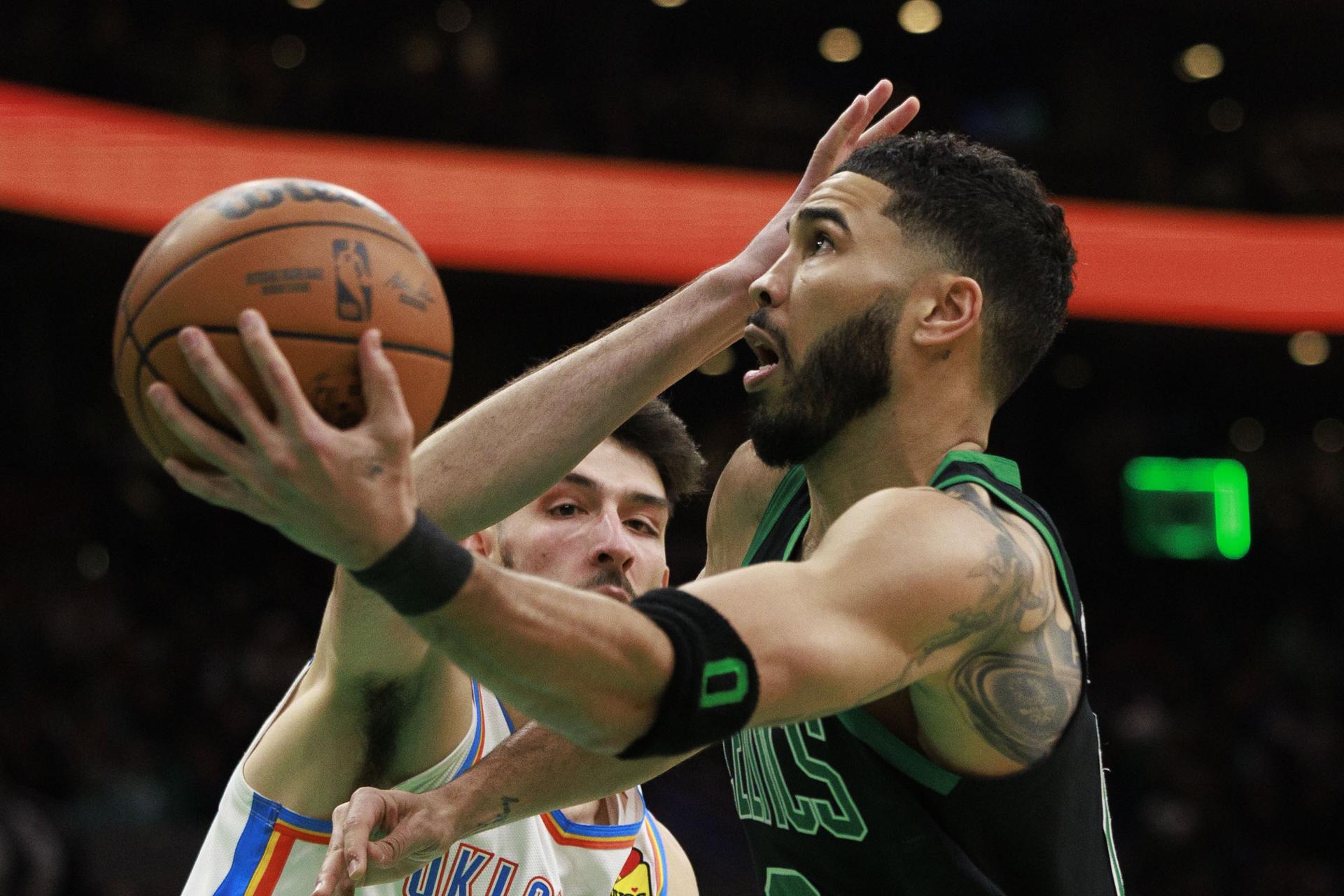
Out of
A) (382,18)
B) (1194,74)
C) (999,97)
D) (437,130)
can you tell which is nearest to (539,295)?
(437,130)

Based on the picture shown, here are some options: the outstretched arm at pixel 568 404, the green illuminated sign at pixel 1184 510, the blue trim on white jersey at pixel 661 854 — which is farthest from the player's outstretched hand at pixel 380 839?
the green illuminated sign at pixel 1184 510

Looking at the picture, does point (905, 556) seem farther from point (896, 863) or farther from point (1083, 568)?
point (1083, 568)

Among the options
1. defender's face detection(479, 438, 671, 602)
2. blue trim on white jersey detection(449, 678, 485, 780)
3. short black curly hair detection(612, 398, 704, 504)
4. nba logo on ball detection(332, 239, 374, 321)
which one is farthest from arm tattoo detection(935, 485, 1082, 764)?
short black curly hair detection(612, 398, 704, 504)

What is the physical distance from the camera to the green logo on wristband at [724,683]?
1.91m

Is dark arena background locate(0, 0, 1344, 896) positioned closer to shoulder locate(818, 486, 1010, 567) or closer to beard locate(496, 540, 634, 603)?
beard locate(496, 540, 634, 603)

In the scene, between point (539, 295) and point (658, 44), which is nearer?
point (539, 295)

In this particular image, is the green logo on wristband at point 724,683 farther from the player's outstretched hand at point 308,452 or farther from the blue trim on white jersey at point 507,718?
the blue trim on white jersey at point 507,718

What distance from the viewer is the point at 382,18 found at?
52.3 ft

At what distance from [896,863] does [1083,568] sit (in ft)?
41.8

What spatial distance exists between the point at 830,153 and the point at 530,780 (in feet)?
4.67

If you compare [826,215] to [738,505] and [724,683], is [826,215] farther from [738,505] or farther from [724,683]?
[724,683]

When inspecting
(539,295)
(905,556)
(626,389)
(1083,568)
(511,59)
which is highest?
(511,59)

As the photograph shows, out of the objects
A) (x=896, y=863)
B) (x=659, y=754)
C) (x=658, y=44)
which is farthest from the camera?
(x=658, y=44)

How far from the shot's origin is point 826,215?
A: 8.75 feet
